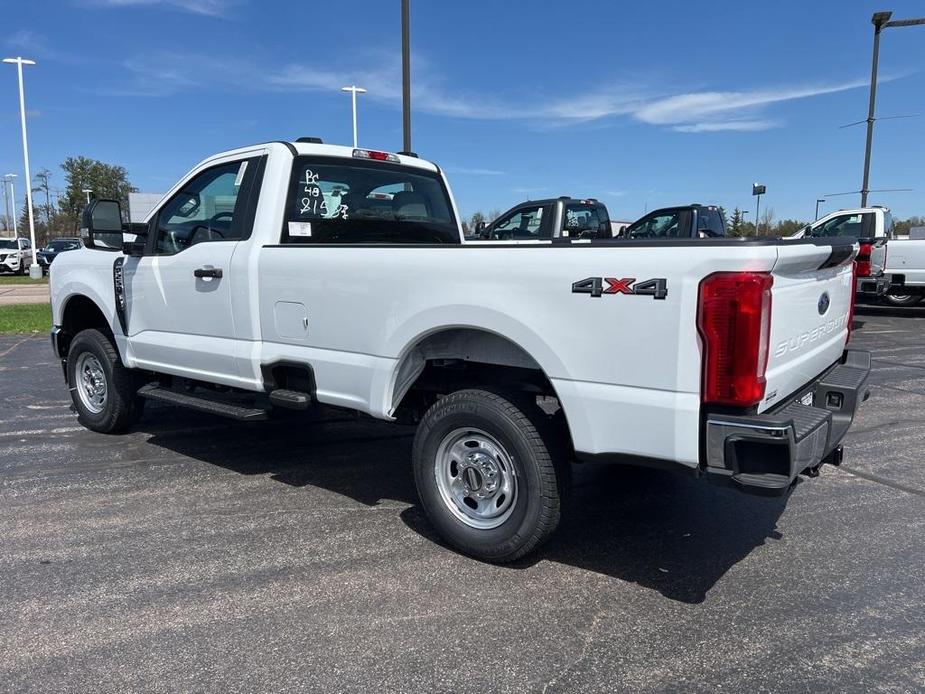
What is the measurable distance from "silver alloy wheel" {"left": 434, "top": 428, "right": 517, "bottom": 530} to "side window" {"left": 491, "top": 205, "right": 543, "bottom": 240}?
1114 centimetres

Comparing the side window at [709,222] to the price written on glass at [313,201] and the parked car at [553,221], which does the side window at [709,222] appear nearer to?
the parked car at [553,221]

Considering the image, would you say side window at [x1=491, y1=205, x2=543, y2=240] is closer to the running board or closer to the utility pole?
the utility pole

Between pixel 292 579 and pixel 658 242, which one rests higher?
pixel 658 242

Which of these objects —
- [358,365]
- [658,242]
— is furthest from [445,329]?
[658,242]

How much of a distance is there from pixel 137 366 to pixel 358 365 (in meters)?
2.46

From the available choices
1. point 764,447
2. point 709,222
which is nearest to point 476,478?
point 764,447

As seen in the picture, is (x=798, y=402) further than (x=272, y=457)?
No

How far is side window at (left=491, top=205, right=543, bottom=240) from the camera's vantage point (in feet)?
48.1

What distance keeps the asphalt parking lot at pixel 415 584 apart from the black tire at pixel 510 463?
169 mm

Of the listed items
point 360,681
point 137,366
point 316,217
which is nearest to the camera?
point 360,681

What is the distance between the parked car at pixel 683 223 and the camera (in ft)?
47.6

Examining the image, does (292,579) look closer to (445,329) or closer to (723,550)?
(445,329)

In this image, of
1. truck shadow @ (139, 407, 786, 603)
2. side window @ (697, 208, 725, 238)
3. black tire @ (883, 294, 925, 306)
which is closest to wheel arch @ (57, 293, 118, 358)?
truck shadow @ (139, 407, 786, 603)

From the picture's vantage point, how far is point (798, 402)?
3457mm
